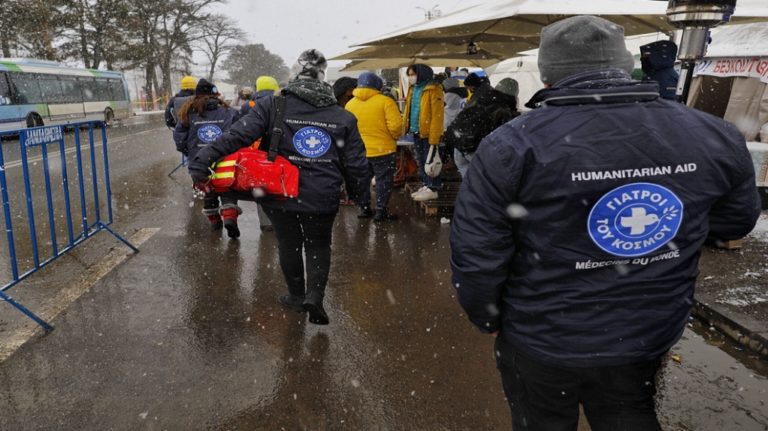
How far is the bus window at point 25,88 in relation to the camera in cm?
1802

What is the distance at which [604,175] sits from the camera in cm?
152

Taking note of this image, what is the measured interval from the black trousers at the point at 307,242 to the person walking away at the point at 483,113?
8.36ft

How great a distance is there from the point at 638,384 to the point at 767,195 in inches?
304

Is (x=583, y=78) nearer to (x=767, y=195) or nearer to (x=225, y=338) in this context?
(x=225, y=338)

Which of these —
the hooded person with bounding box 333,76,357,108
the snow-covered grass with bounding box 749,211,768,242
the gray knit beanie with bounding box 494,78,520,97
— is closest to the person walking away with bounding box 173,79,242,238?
the hooded person with bounding box 333,76,357,108

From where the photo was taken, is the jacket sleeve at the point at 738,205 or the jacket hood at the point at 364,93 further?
the jacket hood at the point at 364,93

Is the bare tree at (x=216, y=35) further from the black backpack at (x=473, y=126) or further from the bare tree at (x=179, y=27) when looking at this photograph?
the black backpack at (x=473, y=126)

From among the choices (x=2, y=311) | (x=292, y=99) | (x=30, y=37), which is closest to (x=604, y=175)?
(x=292, y=99)

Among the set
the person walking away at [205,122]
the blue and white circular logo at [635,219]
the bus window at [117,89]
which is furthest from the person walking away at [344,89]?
the bus window at [117,89]

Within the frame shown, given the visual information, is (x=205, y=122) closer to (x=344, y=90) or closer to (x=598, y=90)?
(x=344, y=90)

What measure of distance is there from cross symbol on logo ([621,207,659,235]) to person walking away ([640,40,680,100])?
3419 mm

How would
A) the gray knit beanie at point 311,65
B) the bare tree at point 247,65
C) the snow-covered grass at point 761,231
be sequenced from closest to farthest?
the gray knit beanie at point 311,65 → the snow-covered grass at point 761,231 → the bare tree at point 247,65

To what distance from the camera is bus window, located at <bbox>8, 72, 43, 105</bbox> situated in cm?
1802

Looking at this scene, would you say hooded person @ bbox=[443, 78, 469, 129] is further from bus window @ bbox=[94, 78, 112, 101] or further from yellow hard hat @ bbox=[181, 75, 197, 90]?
bus window @ bbox=[94, 78, 112, 101]
